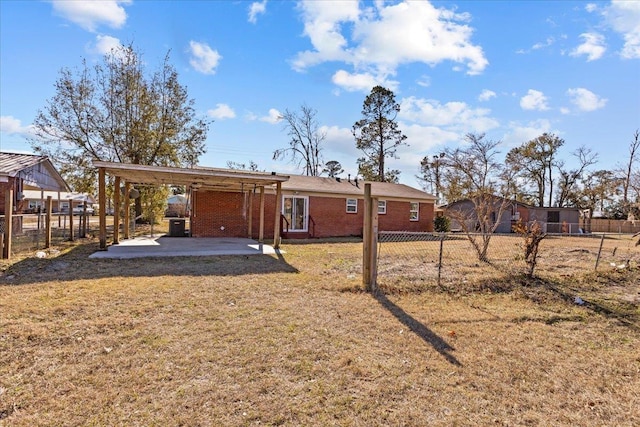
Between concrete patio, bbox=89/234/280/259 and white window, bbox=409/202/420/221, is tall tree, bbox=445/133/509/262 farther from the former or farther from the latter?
white window, bbox=409/202/420/221

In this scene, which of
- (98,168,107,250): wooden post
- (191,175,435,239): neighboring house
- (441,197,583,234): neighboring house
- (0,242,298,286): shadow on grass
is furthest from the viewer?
(441,197,583,234): neighboring house

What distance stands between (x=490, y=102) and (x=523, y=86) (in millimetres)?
1479

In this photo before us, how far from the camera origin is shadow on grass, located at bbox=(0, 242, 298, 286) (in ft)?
23.4

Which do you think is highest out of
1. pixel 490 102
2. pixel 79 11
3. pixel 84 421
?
pixel 79 11

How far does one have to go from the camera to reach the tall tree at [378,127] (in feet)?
114

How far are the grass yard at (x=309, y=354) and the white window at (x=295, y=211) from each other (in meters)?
10.3

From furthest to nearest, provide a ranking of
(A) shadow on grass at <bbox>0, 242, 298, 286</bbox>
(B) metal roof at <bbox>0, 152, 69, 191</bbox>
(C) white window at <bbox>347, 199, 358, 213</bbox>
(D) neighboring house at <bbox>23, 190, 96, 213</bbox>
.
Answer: (C) white window at <bbox>347, 199, 358, 213</bbox> < (D) neighboring house at <bbox>23, 190, 96, 213</bbox> < (B) metal roof at <bbox>0, 152, 69, 191</bbox> < (A) shadow on grass at <bbox>0, 242, 298, 286</bbox>

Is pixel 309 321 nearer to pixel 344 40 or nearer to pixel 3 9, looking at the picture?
pixel 3 9

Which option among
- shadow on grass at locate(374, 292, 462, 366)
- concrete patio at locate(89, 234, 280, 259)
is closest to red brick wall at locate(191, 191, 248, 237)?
concrete patio at locate(89, 234, 280, 259)

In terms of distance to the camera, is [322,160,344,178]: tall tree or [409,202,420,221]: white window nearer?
[409,202,420,221]: white window

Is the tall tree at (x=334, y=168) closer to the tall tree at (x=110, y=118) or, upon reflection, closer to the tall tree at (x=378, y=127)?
the tall tree at (x=378, y=127)

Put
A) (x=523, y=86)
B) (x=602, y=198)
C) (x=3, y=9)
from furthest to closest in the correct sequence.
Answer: (x=602, y=198), (x=523, y=86), (x=3, y=9)

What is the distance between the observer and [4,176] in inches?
463

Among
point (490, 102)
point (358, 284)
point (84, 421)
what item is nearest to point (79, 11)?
point (358, 284)
